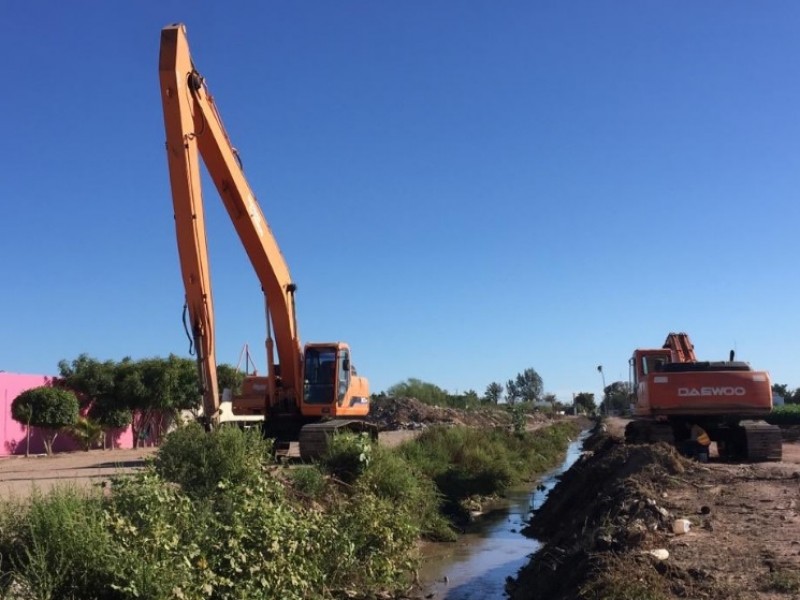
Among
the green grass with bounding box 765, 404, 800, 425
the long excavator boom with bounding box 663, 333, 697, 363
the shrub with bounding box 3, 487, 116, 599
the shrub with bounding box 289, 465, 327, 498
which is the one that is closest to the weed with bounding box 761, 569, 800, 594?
the shrub with bounding box 3, 487, 116, 599

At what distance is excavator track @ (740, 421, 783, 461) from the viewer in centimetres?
1792

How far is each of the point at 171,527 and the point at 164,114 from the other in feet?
29.2

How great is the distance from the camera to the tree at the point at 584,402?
12444 centimetres

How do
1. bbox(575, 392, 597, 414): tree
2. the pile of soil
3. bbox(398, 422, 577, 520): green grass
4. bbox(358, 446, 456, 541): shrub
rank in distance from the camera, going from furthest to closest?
1. bbox(575, 392, 597, 414): tree
2. the pile of soil
3. bbox(398, 422, 577, 520): green grass
4. bbox(358, 446, 456, 541): shrub

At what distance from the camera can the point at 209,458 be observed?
11.0 meters

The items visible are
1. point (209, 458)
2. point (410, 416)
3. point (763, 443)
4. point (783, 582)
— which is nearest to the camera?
point (783, 582)

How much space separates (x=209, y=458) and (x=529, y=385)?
169 metres

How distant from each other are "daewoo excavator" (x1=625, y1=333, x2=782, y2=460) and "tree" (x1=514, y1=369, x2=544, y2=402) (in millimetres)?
154741

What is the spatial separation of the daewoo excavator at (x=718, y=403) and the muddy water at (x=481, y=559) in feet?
13.9

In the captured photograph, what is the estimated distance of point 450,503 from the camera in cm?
1925

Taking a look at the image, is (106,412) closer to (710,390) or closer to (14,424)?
(14,424)

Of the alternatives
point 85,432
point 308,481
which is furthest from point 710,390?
point 85,432

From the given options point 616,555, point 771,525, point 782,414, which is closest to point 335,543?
point 616,555

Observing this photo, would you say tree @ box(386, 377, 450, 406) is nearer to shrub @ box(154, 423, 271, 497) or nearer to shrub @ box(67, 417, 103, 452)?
shrub @ box(67, 417, 103, 452)
